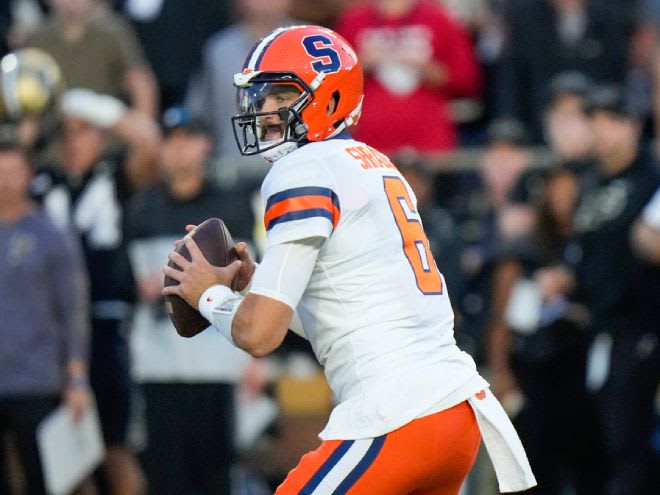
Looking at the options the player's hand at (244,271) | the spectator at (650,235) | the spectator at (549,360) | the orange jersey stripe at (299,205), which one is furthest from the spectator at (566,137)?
the orange jersey stripe at (299,205)

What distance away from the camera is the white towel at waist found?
12.3 feet

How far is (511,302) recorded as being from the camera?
7.39 meters

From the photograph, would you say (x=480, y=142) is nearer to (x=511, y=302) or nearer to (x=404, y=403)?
(x=511, y=302)

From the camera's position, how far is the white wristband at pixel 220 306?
3660 millimetres

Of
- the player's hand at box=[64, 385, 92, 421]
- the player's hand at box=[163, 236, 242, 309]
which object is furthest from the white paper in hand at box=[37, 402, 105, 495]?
the player's hand at box=[163, 236, 242, 309]

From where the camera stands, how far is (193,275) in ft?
12.4

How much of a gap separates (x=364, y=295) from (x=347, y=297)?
45 millimetres

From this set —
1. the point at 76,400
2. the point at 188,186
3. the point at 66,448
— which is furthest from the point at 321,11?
the point at 66,448

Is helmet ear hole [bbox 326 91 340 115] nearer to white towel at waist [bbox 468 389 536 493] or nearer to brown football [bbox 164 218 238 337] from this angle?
brown football [bbox 164 218 238 337]

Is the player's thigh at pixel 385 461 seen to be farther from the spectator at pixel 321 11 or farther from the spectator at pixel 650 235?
the spectator at pixel 321 11

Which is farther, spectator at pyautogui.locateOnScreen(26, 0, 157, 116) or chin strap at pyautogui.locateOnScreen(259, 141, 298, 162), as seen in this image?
spectator at pyautogui.locateOnScreen(26, 0, 157, 116)

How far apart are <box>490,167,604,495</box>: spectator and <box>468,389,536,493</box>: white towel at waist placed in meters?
3.32

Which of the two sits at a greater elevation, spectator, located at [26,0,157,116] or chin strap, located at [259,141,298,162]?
chin strap, located at [259,141,298,162]

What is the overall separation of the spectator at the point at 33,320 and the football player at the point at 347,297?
125 inches
